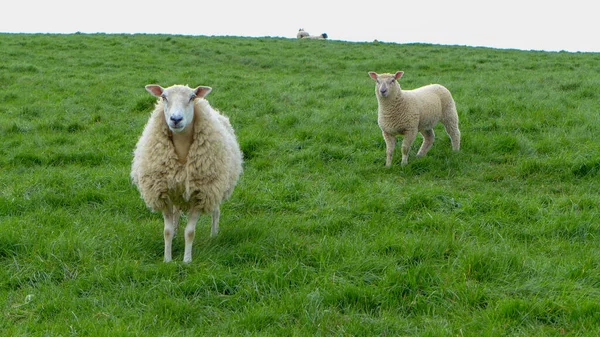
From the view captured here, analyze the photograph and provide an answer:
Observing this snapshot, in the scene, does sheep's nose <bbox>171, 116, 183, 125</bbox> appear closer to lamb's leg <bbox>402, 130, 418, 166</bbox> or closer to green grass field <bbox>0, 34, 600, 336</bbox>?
green grass field <bbox>0, 34, 600, 336</bbox>

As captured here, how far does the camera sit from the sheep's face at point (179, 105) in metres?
4.57

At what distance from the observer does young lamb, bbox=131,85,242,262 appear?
4.75m

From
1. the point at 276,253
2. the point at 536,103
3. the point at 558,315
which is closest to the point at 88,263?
the point at 276,253

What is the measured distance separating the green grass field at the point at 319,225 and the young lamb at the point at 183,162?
35cm

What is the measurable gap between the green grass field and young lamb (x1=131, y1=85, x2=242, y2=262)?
35 cm

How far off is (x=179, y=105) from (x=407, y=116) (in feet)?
13.0

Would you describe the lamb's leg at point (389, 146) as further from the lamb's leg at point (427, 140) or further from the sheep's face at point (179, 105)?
the sheep's face at point (179, 105)

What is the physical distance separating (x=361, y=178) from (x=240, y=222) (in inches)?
79.0

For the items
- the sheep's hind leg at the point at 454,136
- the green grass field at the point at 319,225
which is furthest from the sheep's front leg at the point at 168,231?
the sheep's hind leg at the point at 454,136

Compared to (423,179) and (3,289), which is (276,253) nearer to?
(3,289)

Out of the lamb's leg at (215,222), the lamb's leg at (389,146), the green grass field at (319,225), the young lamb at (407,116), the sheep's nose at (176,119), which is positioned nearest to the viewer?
the green grass field at (319,225)

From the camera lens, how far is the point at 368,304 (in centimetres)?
385

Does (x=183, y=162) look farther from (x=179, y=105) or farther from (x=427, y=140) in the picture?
(x=427, y=140)

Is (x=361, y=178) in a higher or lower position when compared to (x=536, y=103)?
lower
